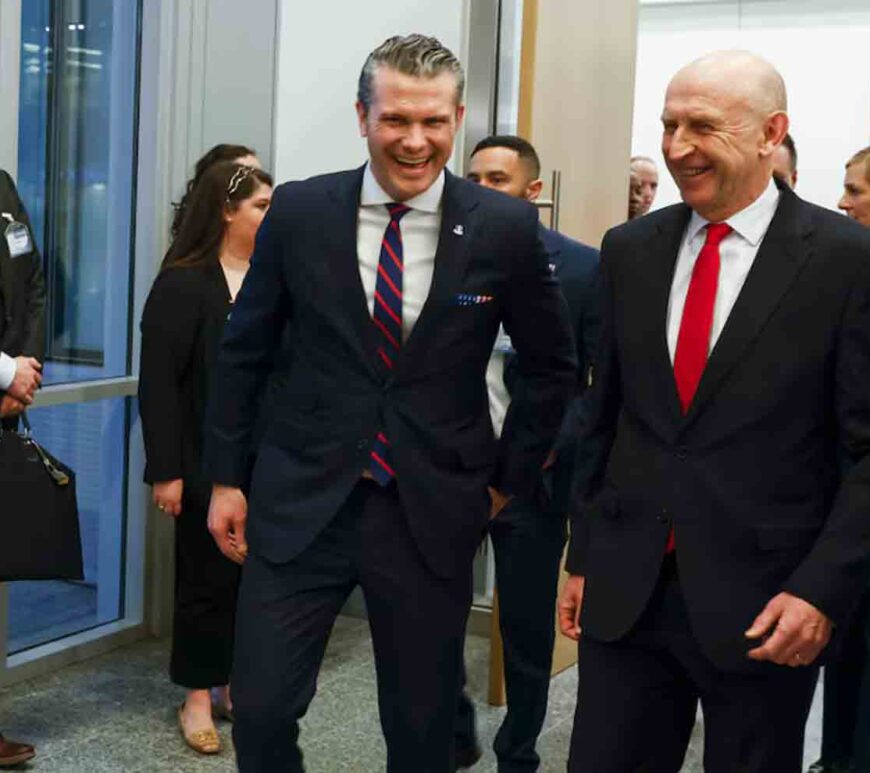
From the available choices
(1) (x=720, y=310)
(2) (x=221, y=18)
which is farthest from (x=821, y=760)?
(2) (x=221, y=18)

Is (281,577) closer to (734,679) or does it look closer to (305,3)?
(734,679)

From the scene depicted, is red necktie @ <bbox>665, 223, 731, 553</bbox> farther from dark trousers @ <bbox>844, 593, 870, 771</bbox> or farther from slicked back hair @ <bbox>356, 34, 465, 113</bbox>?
dark trousers @ <bbox>844, 593, 870, 771</bbox>

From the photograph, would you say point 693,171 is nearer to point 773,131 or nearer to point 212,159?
point 773,131

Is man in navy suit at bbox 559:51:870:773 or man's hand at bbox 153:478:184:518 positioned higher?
man in navy suit at bbox 559:51:870:773

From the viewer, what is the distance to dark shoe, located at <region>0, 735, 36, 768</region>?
11.5 feet

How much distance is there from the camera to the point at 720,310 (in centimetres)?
218

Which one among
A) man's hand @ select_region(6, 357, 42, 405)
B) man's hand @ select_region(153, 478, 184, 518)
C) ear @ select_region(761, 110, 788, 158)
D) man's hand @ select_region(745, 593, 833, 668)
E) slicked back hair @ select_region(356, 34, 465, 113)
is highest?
slicked back hair @ select_region(356, 34, 465, 113)

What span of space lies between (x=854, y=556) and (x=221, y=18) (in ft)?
10.7

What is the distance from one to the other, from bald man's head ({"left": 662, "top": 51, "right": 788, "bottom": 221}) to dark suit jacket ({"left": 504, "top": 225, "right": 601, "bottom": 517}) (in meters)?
1.23

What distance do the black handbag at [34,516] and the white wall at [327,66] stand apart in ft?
6.36

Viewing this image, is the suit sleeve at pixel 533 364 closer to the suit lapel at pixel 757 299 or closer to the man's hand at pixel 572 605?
the man's hand at pixel 572 605

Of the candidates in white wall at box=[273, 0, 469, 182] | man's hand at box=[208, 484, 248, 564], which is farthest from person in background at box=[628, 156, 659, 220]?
man's hand at box=[208, 484, 248, 564]

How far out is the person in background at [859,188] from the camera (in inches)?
140

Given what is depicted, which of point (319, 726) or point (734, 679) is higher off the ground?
point (734, 679)
